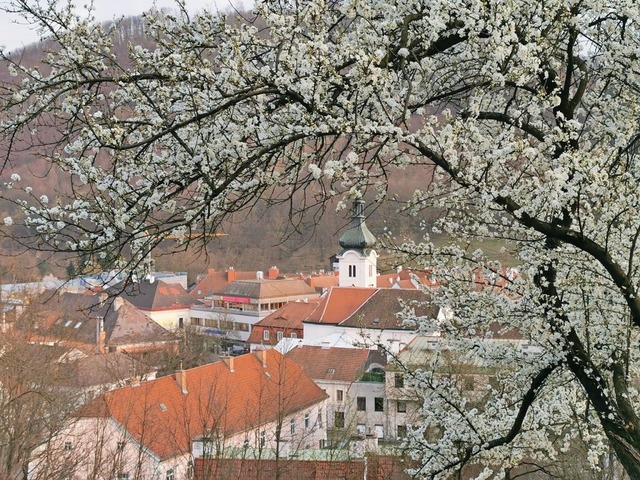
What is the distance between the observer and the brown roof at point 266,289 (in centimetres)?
5350

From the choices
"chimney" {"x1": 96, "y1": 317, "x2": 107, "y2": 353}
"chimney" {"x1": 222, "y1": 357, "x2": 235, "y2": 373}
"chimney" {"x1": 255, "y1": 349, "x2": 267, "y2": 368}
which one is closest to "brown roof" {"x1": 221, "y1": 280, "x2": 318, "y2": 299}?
"chimney" {"x1": 96, "y1": 317, "x2": 107, "y2": 353}

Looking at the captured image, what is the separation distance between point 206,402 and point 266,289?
112 feet

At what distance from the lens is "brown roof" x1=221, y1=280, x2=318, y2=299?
53500 millimetres

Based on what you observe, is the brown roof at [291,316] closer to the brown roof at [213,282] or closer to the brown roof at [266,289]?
the brown roof at [266,289]

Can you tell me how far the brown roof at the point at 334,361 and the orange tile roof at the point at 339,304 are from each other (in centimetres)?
743

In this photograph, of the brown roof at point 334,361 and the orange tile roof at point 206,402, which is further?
the brown roof at point 334,361

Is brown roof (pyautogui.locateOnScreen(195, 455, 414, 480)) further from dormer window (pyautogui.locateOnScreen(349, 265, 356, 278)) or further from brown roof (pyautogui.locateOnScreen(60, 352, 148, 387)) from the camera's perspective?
dormer window (pyautogui.locateOnScreen(349, 265, 356, 278))

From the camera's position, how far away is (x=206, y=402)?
19.9m

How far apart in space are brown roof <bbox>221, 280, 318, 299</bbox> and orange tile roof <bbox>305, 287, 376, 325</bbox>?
13.8 meters

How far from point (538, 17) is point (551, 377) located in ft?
7.75

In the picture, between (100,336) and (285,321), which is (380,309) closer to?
(285,321)

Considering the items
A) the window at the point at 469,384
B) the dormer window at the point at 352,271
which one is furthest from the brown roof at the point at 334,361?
the window at the point at 469,384

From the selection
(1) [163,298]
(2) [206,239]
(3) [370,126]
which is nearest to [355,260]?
(1) [163,298]

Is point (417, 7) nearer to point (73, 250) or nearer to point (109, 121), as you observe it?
point (109, 121)
